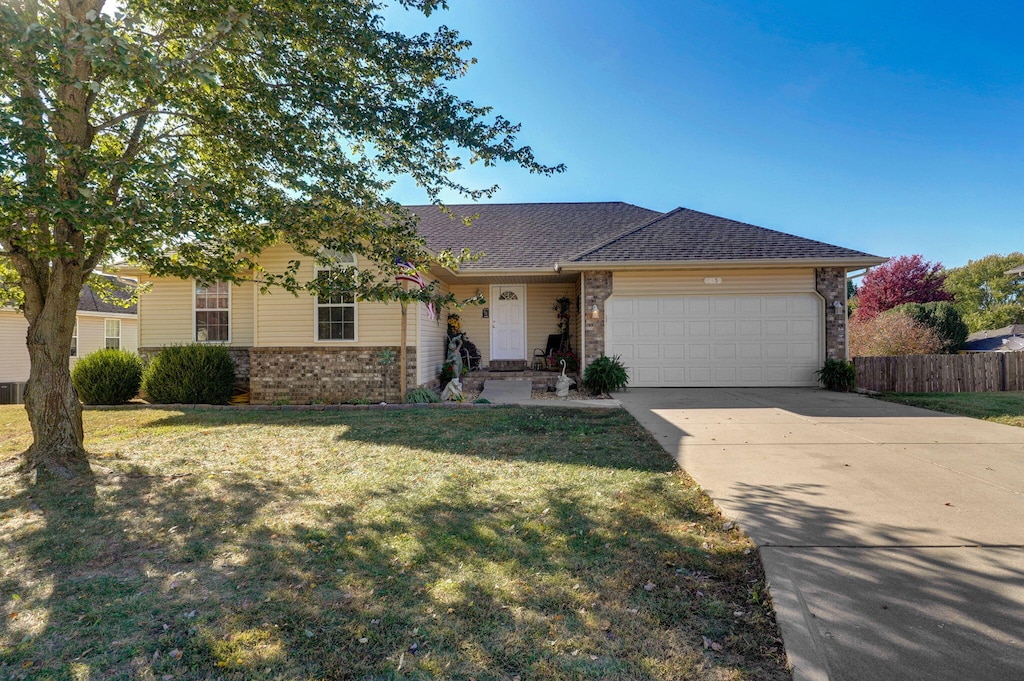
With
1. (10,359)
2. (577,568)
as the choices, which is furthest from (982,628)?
(10,359)

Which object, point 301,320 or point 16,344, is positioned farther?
point 16,344

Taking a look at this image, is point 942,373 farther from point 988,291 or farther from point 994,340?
point 988,291

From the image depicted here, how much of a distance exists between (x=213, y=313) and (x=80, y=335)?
9.71m

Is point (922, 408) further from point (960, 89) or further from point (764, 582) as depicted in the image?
point (764, 582)

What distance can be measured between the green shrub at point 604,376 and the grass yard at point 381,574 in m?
5.33

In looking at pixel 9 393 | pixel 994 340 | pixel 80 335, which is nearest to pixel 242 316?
pixel 9 393

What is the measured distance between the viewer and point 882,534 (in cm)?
295

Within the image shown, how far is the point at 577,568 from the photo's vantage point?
2607 mm

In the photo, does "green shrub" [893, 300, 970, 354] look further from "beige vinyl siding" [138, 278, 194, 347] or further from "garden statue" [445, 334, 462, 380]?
"beige vinyl siding" [138, 278, 194, 347]

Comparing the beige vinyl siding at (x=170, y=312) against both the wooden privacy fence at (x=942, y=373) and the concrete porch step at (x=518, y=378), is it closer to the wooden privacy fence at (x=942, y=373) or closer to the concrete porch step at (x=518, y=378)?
the concrete porch step at (x=518, y=378)

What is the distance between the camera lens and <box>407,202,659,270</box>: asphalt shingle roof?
12.4 m

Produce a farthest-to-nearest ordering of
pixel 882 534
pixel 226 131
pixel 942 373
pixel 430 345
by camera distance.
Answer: pixel 942 373
pixel 430 345
pixel 226 131
pixel 882 534

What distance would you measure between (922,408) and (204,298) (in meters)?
15.1

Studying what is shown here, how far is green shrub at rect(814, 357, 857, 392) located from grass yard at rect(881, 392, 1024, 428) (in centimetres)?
68
